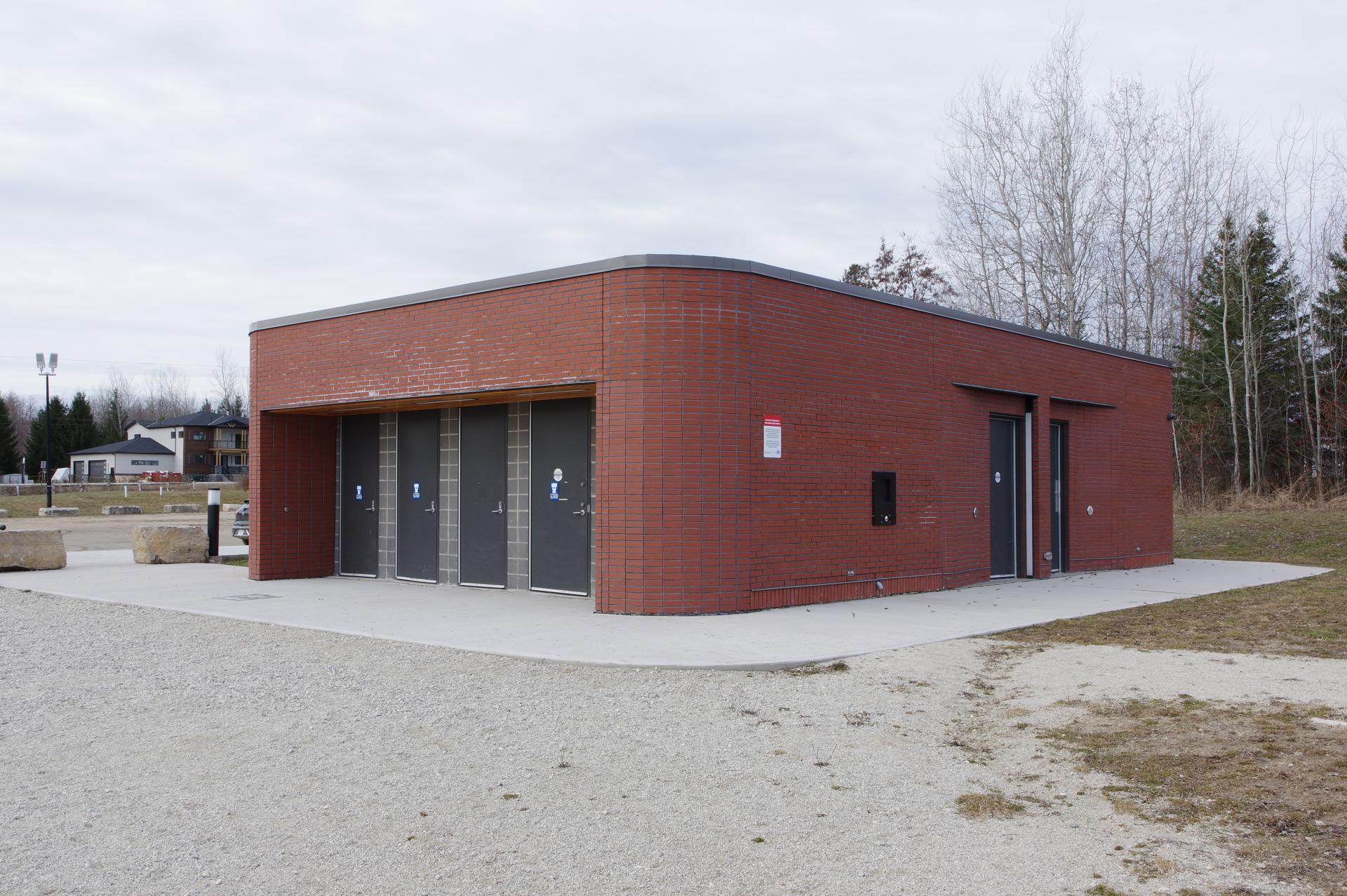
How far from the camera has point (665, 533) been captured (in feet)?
37.6

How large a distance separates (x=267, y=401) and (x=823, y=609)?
29.9 feet

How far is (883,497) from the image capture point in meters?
13.5

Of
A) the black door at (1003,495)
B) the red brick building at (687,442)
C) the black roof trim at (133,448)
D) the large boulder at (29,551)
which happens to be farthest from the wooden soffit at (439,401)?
the black roof trim at (133,448)

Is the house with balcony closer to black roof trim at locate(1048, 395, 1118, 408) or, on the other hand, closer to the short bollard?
the short bollard

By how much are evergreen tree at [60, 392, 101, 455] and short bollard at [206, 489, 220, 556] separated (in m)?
82.9

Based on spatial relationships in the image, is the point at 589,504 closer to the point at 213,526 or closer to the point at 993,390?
the point at 993,390

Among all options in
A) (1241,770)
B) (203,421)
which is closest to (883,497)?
(1241,770)

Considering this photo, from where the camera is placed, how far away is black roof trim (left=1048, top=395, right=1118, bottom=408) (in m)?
16.9

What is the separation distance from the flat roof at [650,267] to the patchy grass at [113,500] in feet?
98.1

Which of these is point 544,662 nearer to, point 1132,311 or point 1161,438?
point 1161,438

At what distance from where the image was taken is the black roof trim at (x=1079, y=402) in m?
16.9

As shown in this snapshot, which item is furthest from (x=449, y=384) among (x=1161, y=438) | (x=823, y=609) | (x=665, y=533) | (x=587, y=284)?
(x=1161, y=438)

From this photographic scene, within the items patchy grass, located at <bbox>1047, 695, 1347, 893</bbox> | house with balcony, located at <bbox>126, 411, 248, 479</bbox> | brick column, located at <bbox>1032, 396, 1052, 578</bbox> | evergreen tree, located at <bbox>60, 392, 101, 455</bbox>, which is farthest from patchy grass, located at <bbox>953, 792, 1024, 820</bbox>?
evergreen tree, located at <bbox>60, 392, 101, 455</bbox>

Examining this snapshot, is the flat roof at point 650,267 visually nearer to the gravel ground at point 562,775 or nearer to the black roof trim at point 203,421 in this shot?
Result: the gravel ground at point 562,775
